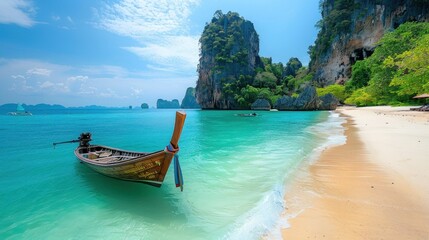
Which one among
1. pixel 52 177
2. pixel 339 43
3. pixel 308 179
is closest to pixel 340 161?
pixel 308 179

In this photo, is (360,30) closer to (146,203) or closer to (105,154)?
(105,154)

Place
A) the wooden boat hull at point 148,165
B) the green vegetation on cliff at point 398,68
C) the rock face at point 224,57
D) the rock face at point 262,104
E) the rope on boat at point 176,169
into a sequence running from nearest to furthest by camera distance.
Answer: the wooden boat hull at point 148,165 → the rope on boat at point 176,169 → the green vegetation on cliff at point 398,68 → the rock face at point 262,104 → the rock face at point 224,57

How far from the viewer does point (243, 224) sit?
14.6ft

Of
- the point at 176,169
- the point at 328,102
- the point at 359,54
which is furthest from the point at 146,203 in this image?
the point at 359,54

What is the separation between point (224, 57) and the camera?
79.3m

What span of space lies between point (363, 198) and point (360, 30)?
66.0 metres

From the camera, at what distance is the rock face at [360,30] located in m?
44.6

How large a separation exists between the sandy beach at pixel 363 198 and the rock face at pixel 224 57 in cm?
7125

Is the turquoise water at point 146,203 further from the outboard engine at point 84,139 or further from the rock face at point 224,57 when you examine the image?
the rock face at point 224,57

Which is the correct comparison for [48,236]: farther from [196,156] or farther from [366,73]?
[366,73]

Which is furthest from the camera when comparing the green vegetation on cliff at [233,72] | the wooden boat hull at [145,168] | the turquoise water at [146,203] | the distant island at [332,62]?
the green vegetation on cliff at [233,72]

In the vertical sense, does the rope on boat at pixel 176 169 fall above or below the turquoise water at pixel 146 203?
above

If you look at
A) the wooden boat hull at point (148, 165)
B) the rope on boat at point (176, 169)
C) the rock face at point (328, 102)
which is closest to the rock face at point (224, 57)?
the rock face at point (328, 102)

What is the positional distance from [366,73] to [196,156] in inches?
2101
